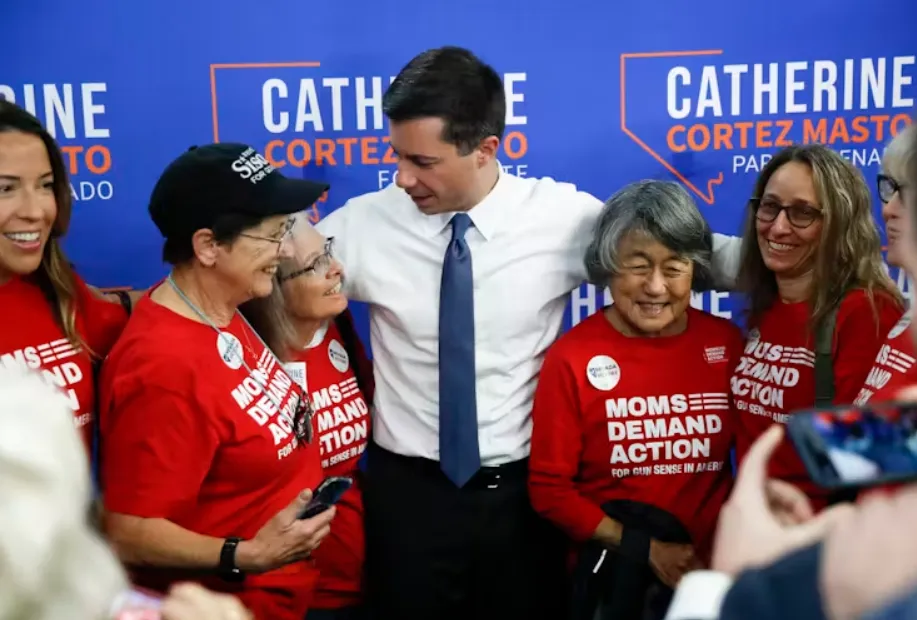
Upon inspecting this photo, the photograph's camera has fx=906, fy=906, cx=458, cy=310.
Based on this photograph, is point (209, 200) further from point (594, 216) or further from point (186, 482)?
point (594, 216)

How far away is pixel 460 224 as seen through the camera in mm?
2186

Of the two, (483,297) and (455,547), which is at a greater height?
(483,297)

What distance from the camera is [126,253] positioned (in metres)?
2.53

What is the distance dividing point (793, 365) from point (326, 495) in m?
Answer: 1.03

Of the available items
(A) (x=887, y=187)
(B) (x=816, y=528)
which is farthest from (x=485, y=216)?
(B) (x=816, y=528)

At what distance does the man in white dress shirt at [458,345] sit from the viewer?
2150 mm

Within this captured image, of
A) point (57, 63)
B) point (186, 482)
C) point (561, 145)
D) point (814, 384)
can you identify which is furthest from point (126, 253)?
point (814, 384)

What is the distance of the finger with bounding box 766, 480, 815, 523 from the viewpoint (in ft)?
3.01

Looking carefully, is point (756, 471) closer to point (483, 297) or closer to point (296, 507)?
point (296, 507)

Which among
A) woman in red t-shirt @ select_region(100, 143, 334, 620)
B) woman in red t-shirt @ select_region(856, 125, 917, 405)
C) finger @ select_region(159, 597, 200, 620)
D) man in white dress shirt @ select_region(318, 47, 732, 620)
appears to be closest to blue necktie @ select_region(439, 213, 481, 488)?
man in white dress shirt @ select_region(318, 47, 732, 620)

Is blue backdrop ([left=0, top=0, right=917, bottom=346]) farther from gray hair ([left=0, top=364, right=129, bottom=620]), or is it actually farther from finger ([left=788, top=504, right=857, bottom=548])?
finger ([left=788, top=504, right=857, bottom=548])

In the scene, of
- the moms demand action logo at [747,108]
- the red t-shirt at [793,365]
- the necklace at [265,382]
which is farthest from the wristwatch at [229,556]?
the moms demand action logo at [747,108]

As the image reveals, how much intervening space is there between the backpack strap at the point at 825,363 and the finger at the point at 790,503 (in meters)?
1.01

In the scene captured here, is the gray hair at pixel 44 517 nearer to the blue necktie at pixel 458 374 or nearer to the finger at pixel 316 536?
the finger at pixel 316 536
